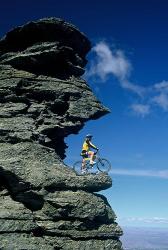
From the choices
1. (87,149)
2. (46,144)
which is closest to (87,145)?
(87,149)

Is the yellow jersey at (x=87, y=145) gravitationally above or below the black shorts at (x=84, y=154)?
above

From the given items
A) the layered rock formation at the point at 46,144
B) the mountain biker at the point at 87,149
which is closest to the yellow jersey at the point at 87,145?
the mountain biker at the point at 87,149

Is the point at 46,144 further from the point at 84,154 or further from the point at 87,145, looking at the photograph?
the point at 87,145

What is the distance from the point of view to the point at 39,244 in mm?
32000

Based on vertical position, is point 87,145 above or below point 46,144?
below

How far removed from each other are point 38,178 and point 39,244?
6127 millimetres

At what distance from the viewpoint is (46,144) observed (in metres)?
39.7

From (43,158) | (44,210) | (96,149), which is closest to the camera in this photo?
(44,210)

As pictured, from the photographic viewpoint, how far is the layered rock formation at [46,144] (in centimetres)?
3328

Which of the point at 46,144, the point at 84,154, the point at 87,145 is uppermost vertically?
the point at 46,144

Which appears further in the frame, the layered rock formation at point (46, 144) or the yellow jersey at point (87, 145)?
the yellow jersey at point (87, 145)

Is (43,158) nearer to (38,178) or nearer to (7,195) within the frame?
(38,178)

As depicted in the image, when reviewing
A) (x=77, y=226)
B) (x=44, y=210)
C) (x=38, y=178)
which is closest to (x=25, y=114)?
(x=38, y=178)

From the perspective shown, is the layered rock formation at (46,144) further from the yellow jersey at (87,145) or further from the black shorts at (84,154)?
the yellow jersey at (87,145)
